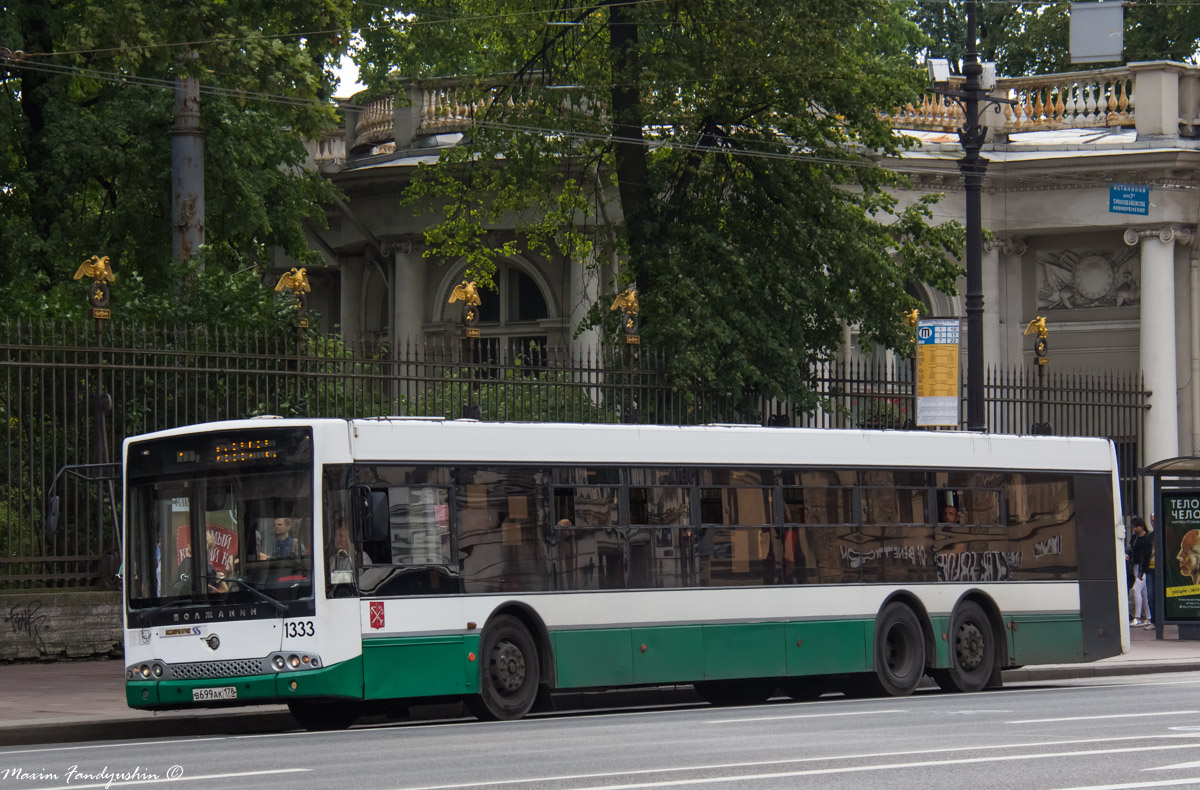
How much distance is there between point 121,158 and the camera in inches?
1147

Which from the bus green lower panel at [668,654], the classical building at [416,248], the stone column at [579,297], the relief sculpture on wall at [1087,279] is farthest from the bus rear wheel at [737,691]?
the relief sculpture on wall at [1087,279]

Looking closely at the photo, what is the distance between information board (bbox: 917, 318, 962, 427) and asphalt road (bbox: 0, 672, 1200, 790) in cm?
709

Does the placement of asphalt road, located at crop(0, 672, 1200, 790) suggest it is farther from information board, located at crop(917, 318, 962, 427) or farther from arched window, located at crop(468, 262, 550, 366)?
arched window, located at crop(468, 262, 550, 366)

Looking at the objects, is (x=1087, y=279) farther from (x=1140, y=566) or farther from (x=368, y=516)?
(x=368, y=516)

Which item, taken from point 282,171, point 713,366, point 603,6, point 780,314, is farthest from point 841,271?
point 282,171

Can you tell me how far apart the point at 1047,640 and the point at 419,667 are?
26.3 ft

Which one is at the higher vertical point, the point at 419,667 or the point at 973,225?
the point at 973,225

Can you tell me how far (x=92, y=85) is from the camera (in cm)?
2811

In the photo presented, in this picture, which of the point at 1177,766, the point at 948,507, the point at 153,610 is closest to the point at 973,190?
the point at 948,507

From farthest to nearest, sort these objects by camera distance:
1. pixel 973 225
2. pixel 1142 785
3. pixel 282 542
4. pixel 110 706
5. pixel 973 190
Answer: pixel 973 225 → pixel 973 190 → pixel 110 706 → pixel 282 542 → pixel 1142 785

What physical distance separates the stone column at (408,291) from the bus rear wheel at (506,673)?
2042 cm

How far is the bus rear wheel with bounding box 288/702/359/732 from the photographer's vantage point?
52.6 feet

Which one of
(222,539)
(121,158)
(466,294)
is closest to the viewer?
(222,539)

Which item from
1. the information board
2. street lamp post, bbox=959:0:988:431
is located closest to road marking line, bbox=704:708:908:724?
the information board
